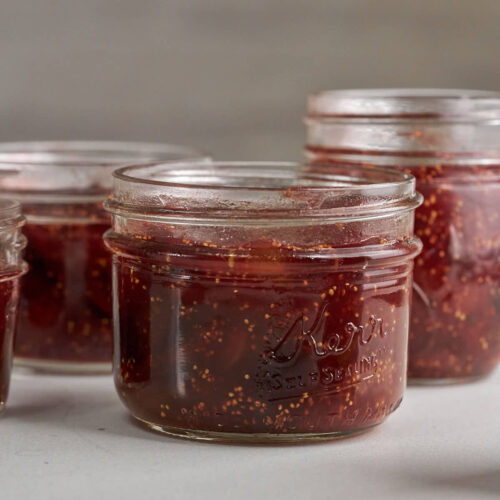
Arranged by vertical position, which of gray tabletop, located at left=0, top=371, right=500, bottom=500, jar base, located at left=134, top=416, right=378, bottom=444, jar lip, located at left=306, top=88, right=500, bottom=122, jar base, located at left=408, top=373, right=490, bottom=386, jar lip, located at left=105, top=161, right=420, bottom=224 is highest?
jar lip, located at left=306, top=88, right=500, bottom=122

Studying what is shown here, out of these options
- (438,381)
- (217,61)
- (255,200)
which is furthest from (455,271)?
(217,61)

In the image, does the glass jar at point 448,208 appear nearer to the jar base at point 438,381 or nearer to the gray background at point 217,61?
the jar base at point 438,381

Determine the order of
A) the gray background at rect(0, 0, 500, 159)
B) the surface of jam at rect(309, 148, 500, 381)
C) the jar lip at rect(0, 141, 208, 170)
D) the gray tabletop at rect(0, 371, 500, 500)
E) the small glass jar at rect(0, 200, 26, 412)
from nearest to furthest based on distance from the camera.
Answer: the gray tabletop at rect(0, 371, 500, 500), the small glass jar at rect(0, 200, 26, 412), the surface of jam at rect(309, 148, 500, 381), the jar lip at rect(0, 141, 208, 170), the gray background at rect(0, 0, 500, 159)

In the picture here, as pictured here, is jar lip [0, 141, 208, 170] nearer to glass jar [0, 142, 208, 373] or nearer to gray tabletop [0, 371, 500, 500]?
glass jar [0, 142, 208, 373]

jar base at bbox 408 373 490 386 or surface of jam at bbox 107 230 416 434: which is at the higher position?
surface of jam at bbox 107 230 416 434

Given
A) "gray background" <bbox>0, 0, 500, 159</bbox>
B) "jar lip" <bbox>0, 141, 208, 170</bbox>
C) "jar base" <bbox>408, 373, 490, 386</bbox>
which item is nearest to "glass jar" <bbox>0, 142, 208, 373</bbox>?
"jar lip" <bbox>0, 141, 208, 170</bbox>

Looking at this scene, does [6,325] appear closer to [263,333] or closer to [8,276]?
[8,276]
